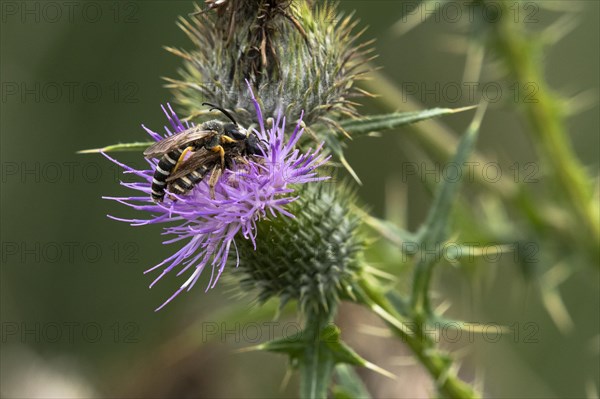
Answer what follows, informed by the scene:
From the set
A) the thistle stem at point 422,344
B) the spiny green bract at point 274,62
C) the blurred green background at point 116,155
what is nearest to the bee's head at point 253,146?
the spiny green bract at point 274,62

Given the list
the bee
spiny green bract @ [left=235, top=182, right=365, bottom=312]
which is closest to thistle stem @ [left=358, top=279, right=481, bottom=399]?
spiny green bract @ [left=235, top=182, right=365, bottom=312]

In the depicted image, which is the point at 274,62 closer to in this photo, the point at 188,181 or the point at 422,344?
the point at 188,181

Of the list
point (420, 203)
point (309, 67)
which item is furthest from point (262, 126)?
point (420, 203)

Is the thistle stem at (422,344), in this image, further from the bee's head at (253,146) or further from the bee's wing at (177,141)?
the bee's wing at (177,141)

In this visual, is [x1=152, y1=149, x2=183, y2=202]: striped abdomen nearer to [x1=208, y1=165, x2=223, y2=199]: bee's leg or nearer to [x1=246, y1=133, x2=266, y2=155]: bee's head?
[x1=208, y1=165, x2=223, y2=199]: bee's leg

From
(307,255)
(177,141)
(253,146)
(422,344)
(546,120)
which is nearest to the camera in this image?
(177,141)

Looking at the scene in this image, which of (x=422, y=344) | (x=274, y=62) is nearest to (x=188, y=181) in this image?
(x=274, y=62)

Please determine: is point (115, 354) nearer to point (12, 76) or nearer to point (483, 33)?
point (12, 76)
